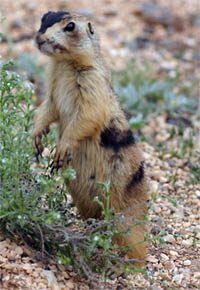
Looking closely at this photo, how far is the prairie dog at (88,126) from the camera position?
4.33m

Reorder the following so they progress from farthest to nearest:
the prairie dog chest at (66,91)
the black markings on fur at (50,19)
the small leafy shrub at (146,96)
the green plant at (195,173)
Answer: the small leafy shrub at (146,96), the green plant at (195,173), the prairie dog chest at (66,91), the black markings on fur at (50,19)

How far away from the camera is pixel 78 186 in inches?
180

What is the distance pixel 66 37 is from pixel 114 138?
0.95 metres

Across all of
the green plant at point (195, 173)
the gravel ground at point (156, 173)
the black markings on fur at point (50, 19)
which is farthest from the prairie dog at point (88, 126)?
the green plant at point (195, 173)

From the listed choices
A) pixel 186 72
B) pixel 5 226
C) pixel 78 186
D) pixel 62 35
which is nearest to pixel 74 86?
pixel 62 35

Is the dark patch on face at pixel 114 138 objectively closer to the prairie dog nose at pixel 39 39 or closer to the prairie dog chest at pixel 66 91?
the prairie dog chest at pixel 66 91

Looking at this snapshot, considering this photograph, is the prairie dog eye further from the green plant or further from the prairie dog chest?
the green plant

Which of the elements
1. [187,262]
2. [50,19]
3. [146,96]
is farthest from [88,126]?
[146,96]

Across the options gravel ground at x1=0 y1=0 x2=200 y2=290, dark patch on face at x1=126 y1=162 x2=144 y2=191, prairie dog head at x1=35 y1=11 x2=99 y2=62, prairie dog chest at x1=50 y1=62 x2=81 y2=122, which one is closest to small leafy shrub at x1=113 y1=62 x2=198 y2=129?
gravel ground at x1=0 y1=0 x2=200 y2=290

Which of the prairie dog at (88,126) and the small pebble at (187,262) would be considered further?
the small pebble at (187,262)

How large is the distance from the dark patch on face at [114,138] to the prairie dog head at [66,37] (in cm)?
64

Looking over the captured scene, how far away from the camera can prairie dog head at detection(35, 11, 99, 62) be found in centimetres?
411

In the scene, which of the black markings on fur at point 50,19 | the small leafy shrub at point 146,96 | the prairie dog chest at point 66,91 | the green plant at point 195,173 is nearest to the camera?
the black markings on fur at point 50,19

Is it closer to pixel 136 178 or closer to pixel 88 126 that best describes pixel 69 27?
pixel 88 126
